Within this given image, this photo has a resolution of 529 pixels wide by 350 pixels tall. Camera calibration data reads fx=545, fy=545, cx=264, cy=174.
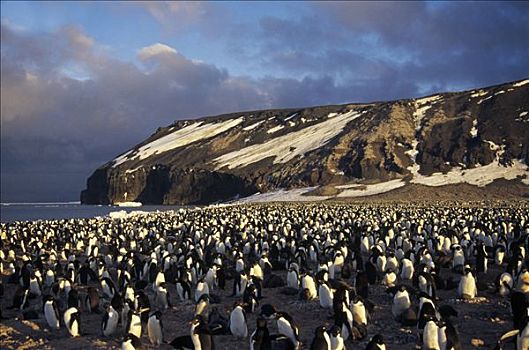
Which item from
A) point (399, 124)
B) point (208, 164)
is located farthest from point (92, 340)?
point (208, 164)

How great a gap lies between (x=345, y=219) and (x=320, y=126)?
228ft

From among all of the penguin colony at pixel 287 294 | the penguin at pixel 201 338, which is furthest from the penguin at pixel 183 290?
the penguin at pixel 201 338

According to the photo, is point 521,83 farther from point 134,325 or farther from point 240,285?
point 134,325

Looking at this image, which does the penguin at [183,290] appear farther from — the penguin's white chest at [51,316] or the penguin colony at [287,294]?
the penguin's white chest at [51,316]

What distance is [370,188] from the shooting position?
228 feet

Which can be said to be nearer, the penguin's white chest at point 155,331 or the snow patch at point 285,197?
the penguin's white chest at point 155,331

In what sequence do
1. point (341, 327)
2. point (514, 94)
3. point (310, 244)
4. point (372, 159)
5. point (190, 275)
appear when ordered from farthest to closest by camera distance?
1. point (514, 94)
2. point (372, 159)
3. point (310, 244)
4. point (190, 275)
5. point (341, 327)

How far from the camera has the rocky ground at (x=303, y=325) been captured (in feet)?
35.5

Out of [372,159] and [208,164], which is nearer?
[372,159]

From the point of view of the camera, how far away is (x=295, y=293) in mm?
15203

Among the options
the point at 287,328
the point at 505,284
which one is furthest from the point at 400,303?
the point at 505,284

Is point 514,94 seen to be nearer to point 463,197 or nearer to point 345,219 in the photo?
point 463,197

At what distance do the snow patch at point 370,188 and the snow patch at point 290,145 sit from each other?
19.6 meters

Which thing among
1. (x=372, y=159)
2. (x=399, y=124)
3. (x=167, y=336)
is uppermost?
(x=399, y=124)
